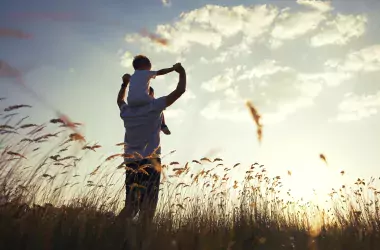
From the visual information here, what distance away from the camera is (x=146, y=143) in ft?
14.4

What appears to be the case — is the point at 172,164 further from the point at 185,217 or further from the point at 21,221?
the point at 21,221

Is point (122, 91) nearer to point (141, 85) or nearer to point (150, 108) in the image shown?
point (141, 85)

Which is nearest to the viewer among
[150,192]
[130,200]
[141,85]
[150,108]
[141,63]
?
[130,200]

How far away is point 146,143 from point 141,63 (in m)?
0.96

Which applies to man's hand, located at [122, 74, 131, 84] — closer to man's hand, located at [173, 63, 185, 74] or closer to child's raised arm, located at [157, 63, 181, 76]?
child's raised arm, located at [157, 63, 181, 76]

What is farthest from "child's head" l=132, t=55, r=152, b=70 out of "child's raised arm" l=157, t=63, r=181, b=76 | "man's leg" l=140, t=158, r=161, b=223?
"man's leg" l=140, t=158, r=161, b=223

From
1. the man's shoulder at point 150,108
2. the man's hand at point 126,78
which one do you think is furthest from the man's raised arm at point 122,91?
the man's shoulder at point 150,108

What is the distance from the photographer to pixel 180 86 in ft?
14.2

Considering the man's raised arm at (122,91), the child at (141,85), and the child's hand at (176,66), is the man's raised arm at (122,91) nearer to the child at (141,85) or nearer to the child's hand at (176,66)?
the child at (141,85)

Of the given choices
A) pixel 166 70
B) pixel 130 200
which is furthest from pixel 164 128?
pixel 130 200

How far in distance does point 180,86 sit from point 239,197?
11.1 feet

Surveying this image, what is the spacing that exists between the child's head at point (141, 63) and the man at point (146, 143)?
441 millimetres

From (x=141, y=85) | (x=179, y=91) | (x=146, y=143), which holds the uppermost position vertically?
(x=141, y=85)

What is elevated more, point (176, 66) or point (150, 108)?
point (176, 66)
